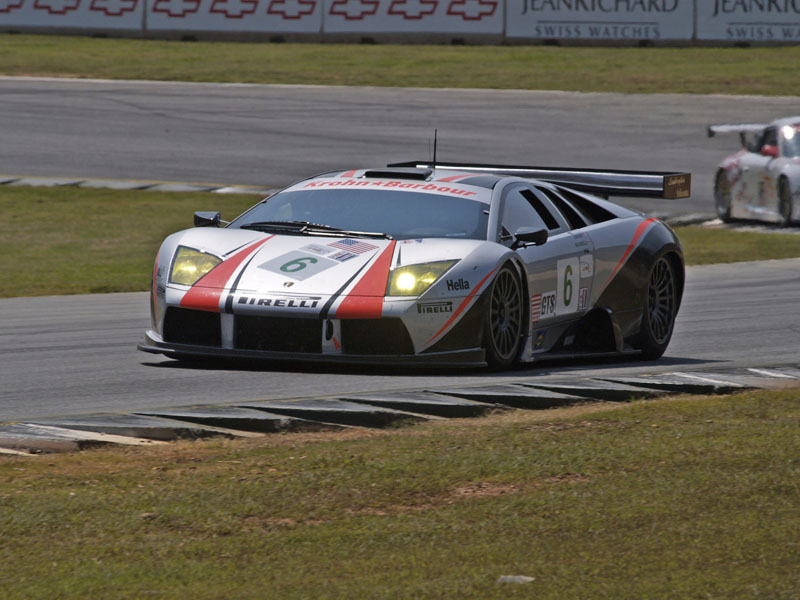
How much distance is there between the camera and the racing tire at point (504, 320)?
8.05m

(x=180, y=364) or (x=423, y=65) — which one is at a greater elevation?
(x=423, y=65)

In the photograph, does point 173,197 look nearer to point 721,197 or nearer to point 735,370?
point 721,197

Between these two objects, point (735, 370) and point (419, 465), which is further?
point (735, 370)

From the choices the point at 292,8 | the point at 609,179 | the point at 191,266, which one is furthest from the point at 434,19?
the point at 191,266

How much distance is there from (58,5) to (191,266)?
3365cm

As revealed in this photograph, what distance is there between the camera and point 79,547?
4.60 meters

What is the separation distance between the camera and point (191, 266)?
8109 millimetres

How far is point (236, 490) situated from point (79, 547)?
0.77 meters

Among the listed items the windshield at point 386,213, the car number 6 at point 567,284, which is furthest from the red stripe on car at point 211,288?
the car number 6 at point 567,284

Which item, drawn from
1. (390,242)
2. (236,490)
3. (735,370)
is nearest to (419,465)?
(236,490)

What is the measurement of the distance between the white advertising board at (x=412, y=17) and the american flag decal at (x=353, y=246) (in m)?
30.8

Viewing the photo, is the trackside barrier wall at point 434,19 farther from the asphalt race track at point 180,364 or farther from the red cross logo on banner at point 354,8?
the asphalt race track at point 180,364

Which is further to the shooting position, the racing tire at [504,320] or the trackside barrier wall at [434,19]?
the trackside barrier wall at [434,19]

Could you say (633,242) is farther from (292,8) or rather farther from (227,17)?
(227,17)
